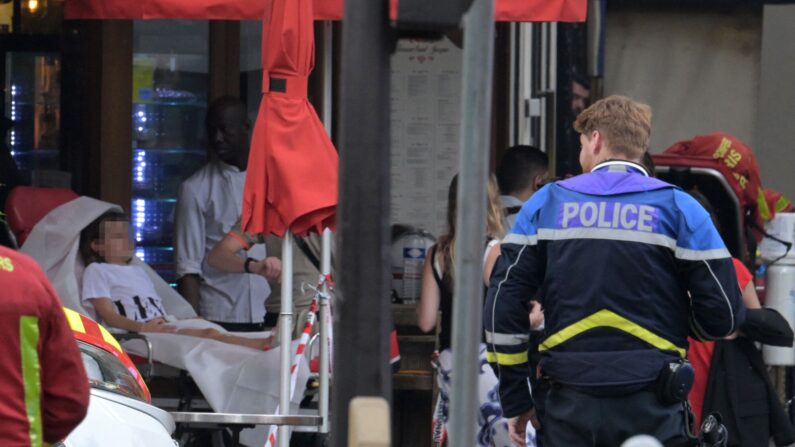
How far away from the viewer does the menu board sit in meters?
11.8

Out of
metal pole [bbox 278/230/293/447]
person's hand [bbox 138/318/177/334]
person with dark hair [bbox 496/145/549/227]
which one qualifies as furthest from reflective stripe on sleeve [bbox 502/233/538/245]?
person's hand [bbox 138/318/177/334]

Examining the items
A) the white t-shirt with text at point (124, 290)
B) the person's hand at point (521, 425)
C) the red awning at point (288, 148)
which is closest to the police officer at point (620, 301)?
the person's hand at point (521, 425)

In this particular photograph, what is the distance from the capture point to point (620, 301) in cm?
547

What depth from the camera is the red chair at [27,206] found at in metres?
8.99

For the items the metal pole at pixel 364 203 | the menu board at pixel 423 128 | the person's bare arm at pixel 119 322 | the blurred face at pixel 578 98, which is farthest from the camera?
the blurred face at pixel 578 98

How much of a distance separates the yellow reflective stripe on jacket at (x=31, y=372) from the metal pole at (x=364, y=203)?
2.86ft

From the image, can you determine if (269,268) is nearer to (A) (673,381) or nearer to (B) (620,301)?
(B) (620,301)

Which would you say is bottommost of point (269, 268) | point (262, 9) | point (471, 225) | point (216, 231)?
point (269, 268)

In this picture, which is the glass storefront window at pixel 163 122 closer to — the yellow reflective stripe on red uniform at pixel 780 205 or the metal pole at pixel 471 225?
the yellow reflective stripe on red uniform at pixel 780 205

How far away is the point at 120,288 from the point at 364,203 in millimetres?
4509

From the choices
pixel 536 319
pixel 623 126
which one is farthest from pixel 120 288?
pixel 623 126

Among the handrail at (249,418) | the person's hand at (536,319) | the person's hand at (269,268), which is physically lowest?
the handrail at (249,418)

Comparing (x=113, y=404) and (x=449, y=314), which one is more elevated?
(x=449, y=314)

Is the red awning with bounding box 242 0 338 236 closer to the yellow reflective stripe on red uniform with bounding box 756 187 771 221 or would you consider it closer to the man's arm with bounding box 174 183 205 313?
the man's arm with bounding box 174 183 205 313
